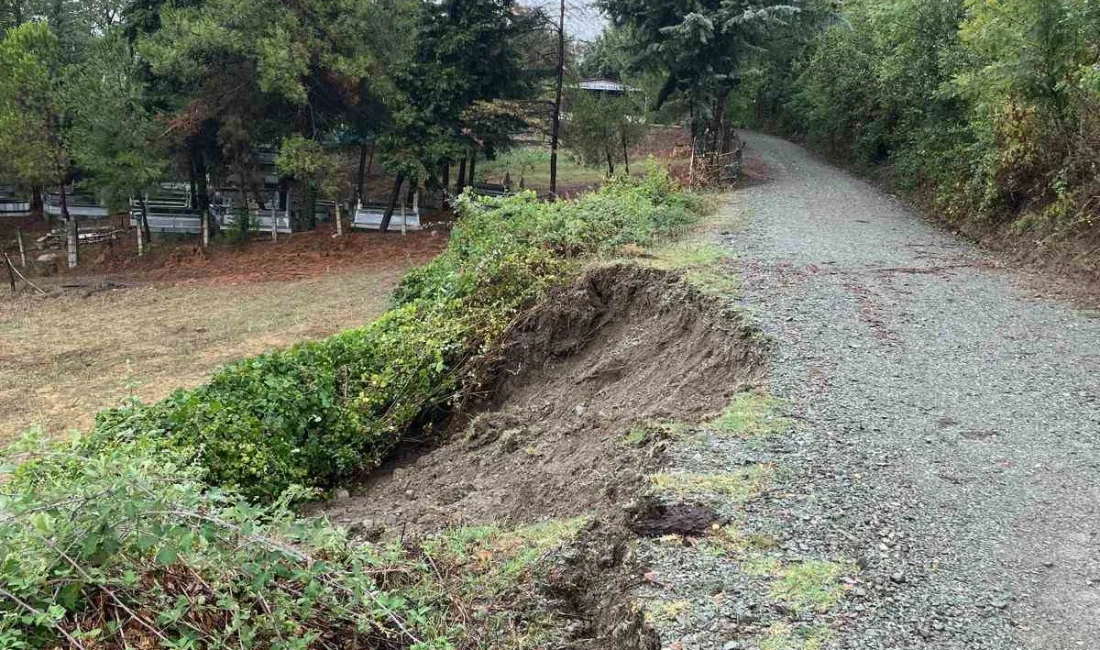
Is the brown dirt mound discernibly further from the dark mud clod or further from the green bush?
the green bush

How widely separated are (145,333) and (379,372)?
36.3ft

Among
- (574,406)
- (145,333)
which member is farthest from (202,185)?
(574,406)

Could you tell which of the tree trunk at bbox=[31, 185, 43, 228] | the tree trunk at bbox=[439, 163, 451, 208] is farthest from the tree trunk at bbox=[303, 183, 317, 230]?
the tree trunk at bbox=[31, 185, 43, 228]

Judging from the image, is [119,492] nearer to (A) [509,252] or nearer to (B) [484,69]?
(A) [509,252]

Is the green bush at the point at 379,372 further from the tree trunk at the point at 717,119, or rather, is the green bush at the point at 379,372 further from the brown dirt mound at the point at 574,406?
the tree trunk at the point at 717,119

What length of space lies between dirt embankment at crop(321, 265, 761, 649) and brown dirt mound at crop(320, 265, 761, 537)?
17 mm

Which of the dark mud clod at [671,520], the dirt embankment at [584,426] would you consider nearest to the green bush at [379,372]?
the dirt embankment at [584,426]

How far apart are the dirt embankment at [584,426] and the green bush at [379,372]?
437mm

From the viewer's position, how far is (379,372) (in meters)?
9.09

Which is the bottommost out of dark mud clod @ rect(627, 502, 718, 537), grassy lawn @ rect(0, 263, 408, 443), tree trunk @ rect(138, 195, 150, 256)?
grassy lawn @ rect(0, 263, 408, 443)

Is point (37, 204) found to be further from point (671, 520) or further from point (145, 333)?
point (671, 520)

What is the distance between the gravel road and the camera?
3.73 metres

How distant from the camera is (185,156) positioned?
2611 centimetres

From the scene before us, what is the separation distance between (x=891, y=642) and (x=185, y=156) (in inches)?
1068
